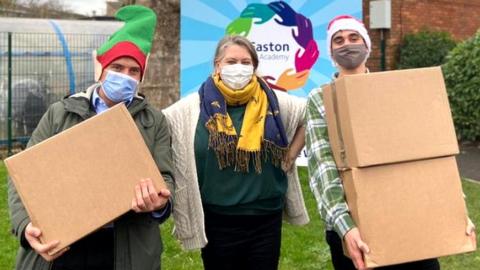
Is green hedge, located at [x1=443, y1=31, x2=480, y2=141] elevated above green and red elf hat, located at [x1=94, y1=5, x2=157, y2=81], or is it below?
above

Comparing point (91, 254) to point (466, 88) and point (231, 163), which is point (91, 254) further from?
point (466, 88)

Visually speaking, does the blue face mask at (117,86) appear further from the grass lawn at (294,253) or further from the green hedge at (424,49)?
the green hedge at (424,49)

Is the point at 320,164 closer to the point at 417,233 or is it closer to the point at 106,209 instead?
the point at 417,233

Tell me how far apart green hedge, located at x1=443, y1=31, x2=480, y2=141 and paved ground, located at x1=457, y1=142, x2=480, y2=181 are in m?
0.15

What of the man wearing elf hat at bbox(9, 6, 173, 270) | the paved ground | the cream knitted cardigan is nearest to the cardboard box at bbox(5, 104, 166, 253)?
the man wearing elf hat at bbox(9, 6, 173, 270)

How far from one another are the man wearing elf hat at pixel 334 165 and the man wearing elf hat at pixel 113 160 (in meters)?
0.66

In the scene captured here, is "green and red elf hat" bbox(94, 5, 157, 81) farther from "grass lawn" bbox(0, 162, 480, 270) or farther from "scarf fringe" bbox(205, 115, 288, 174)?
"grass lawn" bbox(0, 162, 480, 270)

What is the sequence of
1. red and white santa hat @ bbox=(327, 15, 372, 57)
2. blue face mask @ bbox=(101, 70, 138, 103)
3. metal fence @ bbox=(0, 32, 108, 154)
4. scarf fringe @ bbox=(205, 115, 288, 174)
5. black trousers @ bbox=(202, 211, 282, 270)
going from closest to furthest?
1. blue face mask @ bbox=(101, 70, 138, 103)
2. red and white santa hat @ bbox=(327, 15, 372, 57)
3. scarf fringe @ bbox=(205, 115, 288, 174)
4. black trousers @ bbox=(202, 211, 282, 270)
5. metal fence @ bbox=(0, 32, 108, 154)

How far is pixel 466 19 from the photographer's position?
571 inches

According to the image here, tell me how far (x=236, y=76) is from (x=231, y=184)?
0.56 metres

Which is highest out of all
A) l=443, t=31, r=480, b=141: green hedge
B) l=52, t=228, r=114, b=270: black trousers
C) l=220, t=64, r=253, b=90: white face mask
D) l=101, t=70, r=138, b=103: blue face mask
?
l=443, t=31, r=480, b=141: green hedge

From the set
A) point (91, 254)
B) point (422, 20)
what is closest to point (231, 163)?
point (91, 254)

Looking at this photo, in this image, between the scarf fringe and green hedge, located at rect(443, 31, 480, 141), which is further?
green hedge, located at rect(443, 31, 480, 141)

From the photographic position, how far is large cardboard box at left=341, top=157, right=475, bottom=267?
246 centimetres
